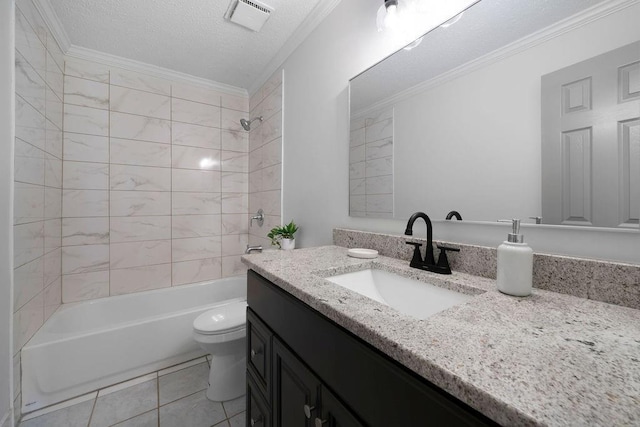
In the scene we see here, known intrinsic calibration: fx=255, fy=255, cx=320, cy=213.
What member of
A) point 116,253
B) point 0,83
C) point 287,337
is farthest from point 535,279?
point 116,253

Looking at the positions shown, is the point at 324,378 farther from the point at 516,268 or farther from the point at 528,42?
the point at 528,42

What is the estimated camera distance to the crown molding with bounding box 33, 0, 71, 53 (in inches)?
58.9

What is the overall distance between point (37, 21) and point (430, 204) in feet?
8.05

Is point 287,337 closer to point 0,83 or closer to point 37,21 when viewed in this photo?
point 0,83

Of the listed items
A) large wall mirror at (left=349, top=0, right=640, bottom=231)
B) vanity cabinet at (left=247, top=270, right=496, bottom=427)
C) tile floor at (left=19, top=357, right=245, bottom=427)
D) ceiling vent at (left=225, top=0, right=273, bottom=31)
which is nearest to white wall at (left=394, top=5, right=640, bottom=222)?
large wall mirror at (left=349, top=0, right=640, bottom=231)

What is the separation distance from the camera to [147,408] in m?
1.45

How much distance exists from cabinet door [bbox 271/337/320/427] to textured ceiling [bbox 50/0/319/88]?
1837mm

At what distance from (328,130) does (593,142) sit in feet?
3.69

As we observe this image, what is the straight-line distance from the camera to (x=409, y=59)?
1.08m

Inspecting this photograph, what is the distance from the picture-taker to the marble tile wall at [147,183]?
2.00 meters

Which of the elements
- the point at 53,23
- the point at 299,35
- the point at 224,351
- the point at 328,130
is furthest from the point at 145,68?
the point at 224,351

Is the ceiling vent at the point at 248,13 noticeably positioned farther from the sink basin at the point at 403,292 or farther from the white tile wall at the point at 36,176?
the sink basin at the point at 403,292

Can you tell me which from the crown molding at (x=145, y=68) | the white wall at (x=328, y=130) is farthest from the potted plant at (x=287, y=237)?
the crown molding at (x=145, y=68)

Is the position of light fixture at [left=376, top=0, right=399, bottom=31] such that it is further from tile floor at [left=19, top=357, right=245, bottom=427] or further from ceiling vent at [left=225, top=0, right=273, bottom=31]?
tile floor at [left=19, top=357, right=245, bottom=427]
